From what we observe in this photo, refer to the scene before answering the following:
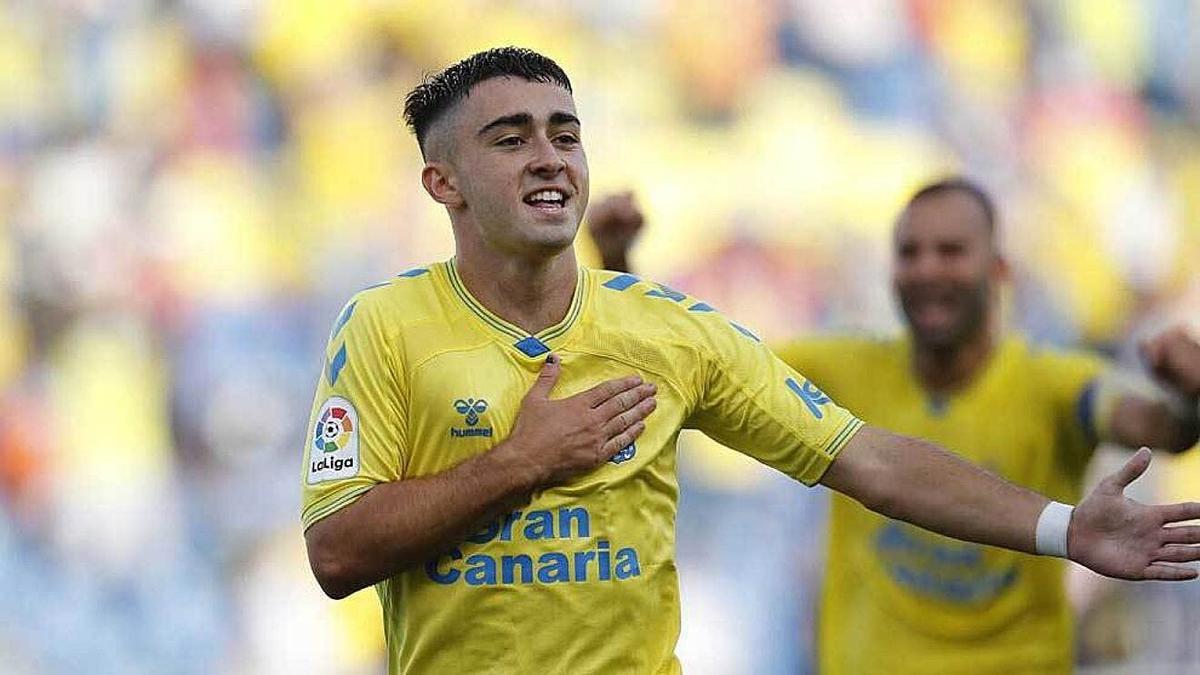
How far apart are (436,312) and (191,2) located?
4.61m

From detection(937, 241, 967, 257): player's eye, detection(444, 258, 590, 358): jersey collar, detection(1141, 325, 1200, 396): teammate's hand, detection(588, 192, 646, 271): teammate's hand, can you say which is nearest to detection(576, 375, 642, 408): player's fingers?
detection(444, 258, 590, 358): jersey collar

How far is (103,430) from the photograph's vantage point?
699 cm

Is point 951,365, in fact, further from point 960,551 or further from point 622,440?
point 622,440

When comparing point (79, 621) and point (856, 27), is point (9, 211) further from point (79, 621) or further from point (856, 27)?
point (856, 27)

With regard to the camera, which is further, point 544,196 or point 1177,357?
point 1177,357

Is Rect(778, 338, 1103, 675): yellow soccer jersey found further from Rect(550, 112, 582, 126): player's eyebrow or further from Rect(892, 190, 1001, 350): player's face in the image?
Rect(550, 112, 582, 126): player's eyebrow

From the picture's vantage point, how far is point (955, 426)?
4.55m

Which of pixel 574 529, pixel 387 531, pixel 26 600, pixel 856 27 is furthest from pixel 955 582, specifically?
pixel 26 600

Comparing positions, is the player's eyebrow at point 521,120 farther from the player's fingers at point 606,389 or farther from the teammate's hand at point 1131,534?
the teammate's hand at point 1131,534

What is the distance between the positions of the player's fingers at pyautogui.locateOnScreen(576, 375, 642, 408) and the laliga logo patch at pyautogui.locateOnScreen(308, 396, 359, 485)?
0.39 metres

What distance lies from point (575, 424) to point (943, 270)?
190cm

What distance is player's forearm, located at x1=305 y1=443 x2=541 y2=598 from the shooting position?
2.90 m

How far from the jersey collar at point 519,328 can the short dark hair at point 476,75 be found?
33 centimetres

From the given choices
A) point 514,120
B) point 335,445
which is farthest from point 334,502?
point 514,120
